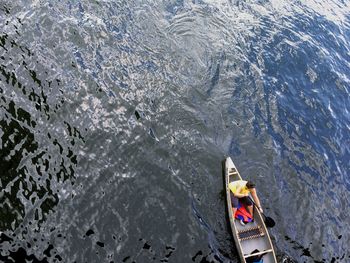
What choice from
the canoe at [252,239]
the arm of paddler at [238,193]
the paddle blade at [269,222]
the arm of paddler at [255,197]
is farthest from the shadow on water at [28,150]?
the paddle blade at [269,222]

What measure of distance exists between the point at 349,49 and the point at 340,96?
7919 millimetres

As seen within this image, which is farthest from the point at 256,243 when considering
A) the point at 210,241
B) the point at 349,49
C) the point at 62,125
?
the point at 349,49

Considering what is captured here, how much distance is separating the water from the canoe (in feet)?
1.44

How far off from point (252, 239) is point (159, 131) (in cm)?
760

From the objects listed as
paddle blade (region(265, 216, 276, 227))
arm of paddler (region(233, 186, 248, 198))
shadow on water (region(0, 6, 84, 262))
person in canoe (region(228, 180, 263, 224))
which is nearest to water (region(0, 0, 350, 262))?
shadow on water (region(0, 6, 84, 262))

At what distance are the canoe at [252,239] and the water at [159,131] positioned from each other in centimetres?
44

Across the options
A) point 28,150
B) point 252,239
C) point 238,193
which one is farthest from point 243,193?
point 28,150

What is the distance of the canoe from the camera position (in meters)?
19.2

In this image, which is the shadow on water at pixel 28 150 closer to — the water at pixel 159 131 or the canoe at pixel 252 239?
the water at pixel 159 131

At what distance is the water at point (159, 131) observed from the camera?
17.9 metres

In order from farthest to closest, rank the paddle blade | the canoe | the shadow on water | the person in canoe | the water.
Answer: the person in canoe, the paddle blade, the canoe, the water, the shadow on water

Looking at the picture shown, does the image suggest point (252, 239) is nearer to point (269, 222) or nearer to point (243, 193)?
point (269, 222)

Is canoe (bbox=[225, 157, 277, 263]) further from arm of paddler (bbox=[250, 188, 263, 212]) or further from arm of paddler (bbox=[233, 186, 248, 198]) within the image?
arm of paddler (bbox=[233, 186, 248, 198])

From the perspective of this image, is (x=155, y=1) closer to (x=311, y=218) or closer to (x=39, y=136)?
(x=39, y=136)
